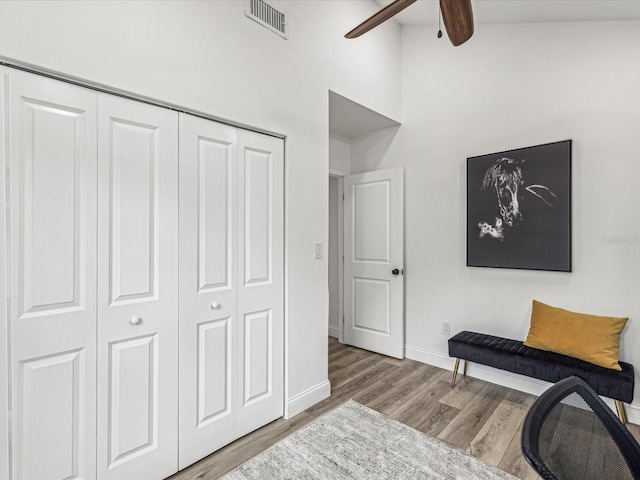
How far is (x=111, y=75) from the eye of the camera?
1508mm

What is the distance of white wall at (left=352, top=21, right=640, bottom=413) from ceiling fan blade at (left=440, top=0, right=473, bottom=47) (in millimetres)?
1504

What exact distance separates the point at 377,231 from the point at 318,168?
1.34m

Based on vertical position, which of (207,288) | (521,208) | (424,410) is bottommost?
(424,410)

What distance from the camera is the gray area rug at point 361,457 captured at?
1.77 metres

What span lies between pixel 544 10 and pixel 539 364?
2.69 metres

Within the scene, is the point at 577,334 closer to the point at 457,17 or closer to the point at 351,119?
the point at 457,17

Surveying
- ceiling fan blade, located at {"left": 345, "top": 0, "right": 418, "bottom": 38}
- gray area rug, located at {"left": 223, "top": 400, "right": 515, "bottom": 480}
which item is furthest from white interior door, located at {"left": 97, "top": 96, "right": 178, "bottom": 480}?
ceiling fan blade, located at {"left": 345, "top": 0, "right": 418, "bottom": 38}

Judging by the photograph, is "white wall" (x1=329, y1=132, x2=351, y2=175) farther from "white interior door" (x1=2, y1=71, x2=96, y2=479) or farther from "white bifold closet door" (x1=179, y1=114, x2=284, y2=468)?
"white interior door" (x1=2, y1=71, x2=96, y2=479)

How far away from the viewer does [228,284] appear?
1997 millimetres

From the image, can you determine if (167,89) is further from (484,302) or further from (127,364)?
(484,302)

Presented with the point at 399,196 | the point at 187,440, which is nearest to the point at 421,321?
the point at 399,196

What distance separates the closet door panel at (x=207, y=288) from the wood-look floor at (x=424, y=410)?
0.58 ft

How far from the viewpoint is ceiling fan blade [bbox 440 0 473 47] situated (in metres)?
1.41

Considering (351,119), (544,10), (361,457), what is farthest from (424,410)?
(544,10)
